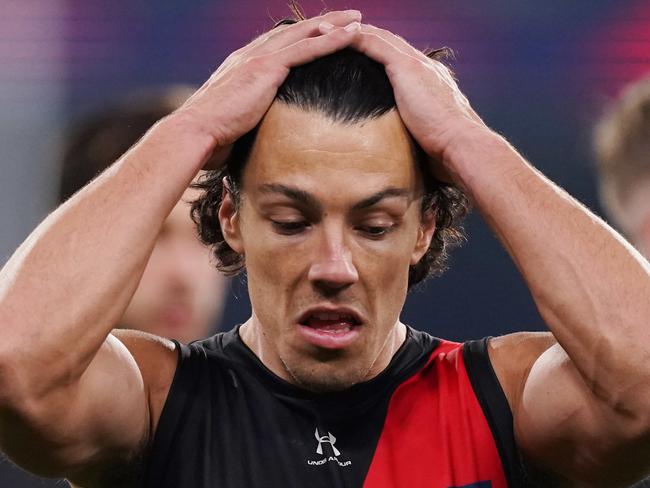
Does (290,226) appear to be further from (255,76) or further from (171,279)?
(171,279)

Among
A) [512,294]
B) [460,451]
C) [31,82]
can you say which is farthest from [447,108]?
[31,82]

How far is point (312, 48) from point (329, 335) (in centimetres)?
62

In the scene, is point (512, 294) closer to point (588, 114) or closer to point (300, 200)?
point (588, 114)

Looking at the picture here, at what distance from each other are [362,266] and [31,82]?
2847mm

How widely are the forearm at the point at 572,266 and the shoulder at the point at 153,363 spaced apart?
74cm

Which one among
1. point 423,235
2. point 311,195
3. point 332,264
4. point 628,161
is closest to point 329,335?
point 332,264

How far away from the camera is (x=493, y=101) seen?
489 centimetres

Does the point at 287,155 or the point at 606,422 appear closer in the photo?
the point at 606,422

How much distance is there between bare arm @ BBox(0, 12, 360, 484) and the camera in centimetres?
230

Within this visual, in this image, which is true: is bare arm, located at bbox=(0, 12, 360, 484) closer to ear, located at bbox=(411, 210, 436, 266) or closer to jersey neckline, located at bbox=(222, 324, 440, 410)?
jersey neckline, located at bbox=(222, 324, 440, 410)

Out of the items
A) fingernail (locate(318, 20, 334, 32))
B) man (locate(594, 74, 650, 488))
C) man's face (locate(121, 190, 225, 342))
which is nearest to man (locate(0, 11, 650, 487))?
fingernail (locate(318, 20, 334, 32))

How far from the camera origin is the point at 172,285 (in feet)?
13.8

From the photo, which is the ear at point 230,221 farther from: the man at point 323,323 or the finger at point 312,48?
the finger at point 312,48

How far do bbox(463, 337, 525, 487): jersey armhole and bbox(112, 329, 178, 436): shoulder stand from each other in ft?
2.13
